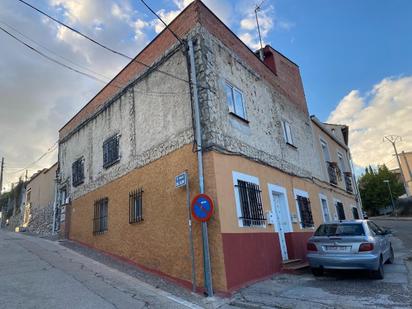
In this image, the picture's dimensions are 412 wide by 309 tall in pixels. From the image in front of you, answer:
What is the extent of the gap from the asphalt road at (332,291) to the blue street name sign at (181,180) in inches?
114

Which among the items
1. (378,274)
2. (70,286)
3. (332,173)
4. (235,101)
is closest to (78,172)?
(70,286)

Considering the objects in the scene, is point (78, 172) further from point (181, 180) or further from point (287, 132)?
point (287, 132)

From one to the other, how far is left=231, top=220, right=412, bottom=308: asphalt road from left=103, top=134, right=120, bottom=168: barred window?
715 centimetres

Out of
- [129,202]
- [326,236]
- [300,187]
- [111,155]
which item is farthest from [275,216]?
[111,155]

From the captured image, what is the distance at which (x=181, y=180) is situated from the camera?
816 centimetres

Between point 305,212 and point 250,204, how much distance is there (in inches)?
175

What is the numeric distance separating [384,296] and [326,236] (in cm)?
220

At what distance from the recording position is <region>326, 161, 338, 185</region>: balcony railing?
17.2 meters

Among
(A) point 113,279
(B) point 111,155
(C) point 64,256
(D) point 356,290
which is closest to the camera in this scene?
(D) point 356,290

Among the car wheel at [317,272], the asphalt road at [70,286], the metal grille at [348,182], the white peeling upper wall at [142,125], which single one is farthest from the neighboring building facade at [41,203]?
the metal grille at [348,182]

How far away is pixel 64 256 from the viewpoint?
10992 mm

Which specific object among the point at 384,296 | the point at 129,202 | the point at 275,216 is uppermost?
the point at 129,202

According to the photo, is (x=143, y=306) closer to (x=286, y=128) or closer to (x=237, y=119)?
(x=237, y=119)

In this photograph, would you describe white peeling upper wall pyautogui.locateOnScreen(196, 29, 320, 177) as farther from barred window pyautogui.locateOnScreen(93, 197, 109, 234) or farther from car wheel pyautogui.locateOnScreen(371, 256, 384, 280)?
barred window pyautogui.locateOnScreen(93, 197, 109, 234)
